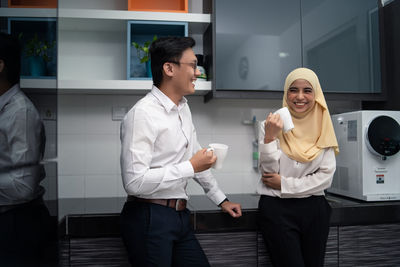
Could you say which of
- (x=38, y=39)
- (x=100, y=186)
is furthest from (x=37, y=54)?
(x=100, y=186)

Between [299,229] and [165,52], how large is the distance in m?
0.97

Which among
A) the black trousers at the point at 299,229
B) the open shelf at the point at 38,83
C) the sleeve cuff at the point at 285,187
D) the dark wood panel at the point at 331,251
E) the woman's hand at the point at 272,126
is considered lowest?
the dark wood panel at the point at 331,251

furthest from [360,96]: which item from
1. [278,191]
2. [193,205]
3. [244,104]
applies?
[193,205]

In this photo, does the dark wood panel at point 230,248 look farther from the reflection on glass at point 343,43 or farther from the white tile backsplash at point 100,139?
the reflection on glass at point 343,43

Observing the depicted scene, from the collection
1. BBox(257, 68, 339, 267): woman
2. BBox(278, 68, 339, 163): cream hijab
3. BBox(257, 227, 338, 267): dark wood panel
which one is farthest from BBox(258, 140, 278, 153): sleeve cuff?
BBox(257, 227, 338, 267): dark wood panel

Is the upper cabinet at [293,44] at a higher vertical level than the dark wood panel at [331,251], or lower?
higher

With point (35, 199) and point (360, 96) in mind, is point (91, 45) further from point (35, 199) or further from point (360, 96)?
point (360, 96)

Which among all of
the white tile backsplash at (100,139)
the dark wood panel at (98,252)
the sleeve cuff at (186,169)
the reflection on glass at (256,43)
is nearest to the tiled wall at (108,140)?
the white tile backsplash at (100,139)

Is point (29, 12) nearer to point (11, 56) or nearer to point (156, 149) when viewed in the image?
point (11, 56)

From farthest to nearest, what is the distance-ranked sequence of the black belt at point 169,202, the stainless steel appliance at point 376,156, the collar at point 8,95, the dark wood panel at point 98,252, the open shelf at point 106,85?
1. the open shelf at point 106,85
2. the stainless steel appliance at point 376,156
3. the dark wood panel at point 98,252
4. the black belt at point 169,202
5. the collar at point 8,95

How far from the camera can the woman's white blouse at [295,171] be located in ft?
4.91

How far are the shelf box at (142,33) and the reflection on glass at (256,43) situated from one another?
0.26m

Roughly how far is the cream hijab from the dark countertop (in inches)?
15.7

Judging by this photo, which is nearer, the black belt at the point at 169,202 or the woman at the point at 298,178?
the black belt at the point at 169,202
